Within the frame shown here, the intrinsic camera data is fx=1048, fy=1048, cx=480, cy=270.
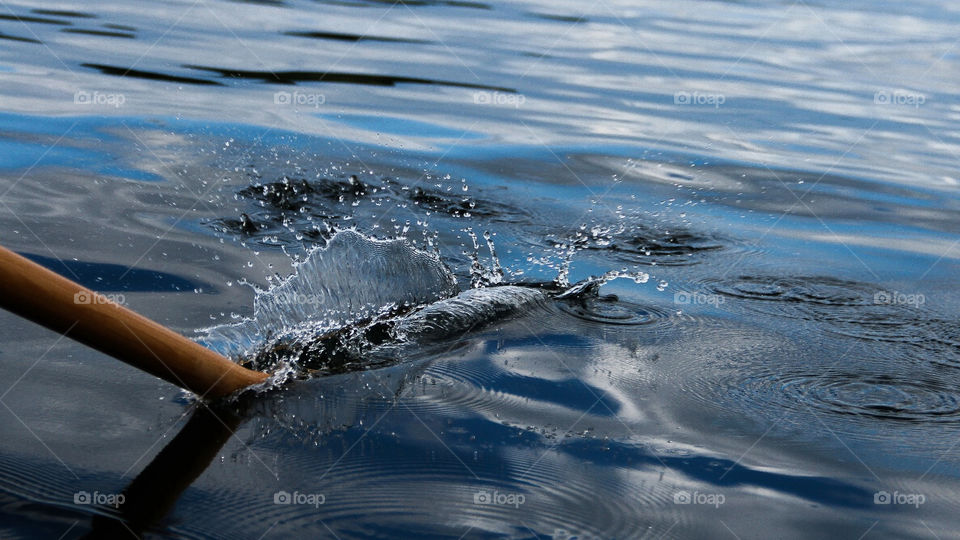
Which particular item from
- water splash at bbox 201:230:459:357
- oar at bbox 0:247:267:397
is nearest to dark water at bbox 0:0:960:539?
water splash at bbox 201:230:459:357

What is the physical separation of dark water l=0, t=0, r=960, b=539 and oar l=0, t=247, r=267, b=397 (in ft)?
0.62

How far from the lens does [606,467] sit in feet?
9.43

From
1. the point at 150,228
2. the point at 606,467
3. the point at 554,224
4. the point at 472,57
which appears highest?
the point at 472,57

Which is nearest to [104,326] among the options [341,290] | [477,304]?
[341,290]

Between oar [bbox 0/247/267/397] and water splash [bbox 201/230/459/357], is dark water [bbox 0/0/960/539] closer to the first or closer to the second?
water splash [bbox 201/230/459/357]

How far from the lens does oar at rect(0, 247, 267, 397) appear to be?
2393mm

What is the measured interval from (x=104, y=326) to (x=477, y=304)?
1.81 metres

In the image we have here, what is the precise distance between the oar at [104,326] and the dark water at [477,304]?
188mm

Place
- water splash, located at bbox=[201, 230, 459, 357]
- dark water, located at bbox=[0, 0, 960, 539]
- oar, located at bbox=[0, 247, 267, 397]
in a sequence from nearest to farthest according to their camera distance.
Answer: oar, located at bbox=[0, 247, 267, 397], dark water, located at bbox=[0, 0, 960, 539], water splash, located at bbox=[201, 230, 459, 357]

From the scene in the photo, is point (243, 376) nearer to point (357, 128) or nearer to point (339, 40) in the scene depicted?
point (357, 128)

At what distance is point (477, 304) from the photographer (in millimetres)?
4113

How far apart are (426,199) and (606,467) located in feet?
Result: 10.4

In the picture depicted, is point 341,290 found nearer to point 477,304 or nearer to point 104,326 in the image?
point 477,304

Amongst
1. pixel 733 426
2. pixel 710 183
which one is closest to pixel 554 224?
pixel 710 183
